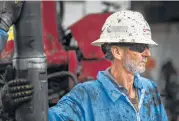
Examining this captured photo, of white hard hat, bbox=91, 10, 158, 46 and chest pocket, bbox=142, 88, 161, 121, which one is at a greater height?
white hard hat, bbox=91, 10, 158, 46

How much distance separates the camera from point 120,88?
2.48m

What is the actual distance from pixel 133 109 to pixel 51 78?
2226 millimetres

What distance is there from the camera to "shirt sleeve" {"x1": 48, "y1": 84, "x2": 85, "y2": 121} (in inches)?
90.1

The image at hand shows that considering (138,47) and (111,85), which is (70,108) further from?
(138,47)

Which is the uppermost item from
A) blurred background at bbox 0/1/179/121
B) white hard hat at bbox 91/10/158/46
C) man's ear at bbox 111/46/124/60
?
white hard hat at bbox 91/10/158/46

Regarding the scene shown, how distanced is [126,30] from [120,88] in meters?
0.31

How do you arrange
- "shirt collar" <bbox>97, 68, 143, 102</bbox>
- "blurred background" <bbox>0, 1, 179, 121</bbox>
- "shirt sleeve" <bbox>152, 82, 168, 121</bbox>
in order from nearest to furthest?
"shirt collar" <bbox>97, 68, 143, 102</bbox> < "shirt sleeve" <bbox>152, 82, 168, 121</bbox> < "blurred background" <bbox>0, 1, 179, 121</bbox>

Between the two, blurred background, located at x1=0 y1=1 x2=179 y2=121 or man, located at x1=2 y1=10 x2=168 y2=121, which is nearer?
man, located at x1=2 y1=10 x2=168 y2=121

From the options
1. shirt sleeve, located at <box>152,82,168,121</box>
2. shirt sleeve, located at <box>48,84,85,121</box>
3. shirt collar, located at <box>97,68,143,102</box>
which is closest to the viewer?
shirt sleeve, located at <box>48,84,85,121</box>

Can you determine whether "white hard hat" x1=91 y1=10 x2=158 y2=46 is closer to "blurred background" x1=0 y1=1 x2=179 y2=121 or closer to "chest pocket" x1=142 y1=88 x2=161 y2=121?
"chest pocket" x1=142 y1=88 x2=161 y2=121

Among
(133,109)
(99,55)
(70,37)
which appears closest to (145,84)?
(133,109)

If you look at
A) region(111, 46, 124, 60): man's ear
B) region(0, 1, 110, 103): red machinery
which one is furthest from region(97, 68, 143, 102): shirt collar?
region(0, 1, 110, 103): red machinery

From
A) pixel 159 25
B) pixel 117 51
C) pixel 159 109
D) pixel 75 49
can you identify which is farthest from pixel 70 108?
pixel 159 25

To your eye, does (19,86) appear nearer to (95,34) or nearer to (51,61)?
(51,61)
